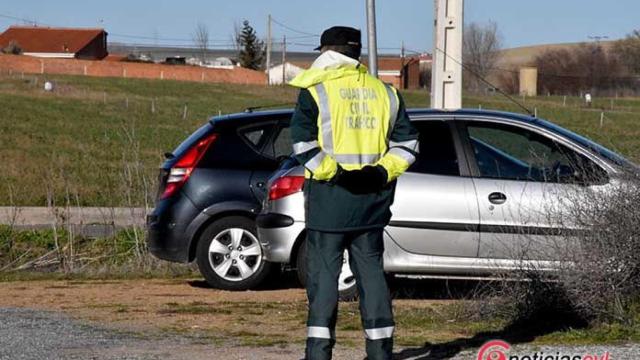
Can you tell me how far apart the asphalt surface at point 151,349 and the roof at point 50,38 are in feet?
403

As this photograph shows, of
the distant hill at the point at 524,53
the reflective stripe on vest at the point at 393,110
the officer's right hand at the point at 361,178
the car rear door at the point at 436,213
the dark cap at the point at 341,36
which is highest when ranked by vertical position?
the distant hill at the point at 524,53

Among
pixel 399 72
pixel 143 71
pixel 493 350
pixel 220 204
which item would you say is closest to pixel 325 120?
pixel 493 350

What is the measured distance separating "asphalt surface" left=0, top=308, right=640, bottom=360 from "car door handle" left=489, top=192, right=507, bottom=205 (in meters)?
2.29

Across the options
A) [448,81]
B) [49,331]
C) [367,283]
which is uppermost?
[448,81]

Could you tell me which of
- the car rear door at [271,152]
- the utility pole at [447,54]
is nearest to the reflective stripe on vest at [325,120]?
the car rear door at [271,152]

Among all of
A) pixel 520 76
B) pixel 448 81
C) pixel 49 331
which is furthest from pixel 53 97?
pixel 49 331

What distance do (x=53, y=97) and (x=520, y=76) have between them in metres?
37.7

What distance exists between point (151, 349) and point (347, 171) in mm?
2101

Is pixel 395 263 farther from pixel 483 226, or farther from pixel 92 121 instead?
pixel 92 121

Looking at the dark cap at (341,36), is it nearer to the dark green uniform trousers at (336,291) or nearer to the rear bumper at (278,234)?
the dark green uniform trousers at (336,291)

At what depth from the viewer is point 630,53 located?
84.3 meters

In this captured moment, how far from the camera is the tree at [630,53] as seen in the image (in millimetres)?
83656

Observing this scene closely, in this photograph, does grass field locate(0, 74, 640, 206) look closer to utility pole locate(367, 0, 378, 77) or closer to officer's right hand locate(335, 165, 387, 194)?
utility pole locate(367, 0, 378, 77)

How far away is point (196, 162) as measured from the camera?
1105 centimetres
